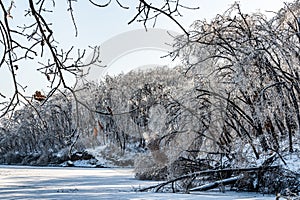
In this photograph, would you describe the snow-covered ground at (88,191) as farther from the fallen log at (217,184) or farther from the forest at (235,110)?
the forest at (235,110)

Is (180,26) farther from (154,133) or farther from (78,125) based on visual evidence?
(154,133)

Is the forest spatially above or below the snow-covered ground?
above

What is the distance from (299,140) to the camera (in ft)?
27.5

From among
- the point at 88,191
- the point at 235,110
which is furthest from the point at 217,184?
the point at 88,191

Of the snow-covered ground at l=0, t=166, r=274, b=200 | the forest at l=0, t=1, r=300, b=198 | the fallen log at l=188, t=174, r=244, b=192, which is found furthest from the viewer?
the fallen log at l=188, t=174, r=244, b=192

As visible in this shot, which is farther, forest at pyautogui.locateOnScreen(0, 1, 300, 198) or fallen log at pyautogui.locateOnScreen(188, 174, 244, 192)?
fallen log at pyautogui.locateOnScreen(188, 174, 244, 192)

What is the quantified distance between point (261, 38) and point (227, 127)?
106 inches

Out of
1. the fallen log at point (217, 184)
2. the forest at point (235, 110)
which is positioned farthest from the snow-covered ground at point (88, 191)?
the forest at point (235, 110)

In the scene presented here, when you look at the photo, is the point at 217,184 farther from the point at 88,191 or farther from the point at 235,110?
the point at 88,191

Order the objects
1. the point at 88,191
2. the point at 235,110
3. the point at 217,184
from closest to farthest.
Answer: the point at 217,184 < the point at 88,191 < the point at 235,110

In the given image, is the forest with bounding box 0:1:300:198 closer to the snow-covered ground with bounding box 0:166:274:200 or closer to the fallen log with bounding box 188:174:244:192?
the fallen log with bounding box 188:174:244:192

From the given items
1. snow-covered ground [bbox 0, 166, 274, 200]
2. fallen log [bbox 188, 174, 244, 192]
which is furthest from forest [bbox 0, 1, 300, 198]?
snow-covered ground [bbox 0, 166, 274, 200]

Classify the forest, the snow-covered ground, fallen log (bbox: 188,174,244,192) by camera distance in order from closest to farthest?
1. the snow-covered ground
2. the forest
3. fallen log (bbox: 188,174,244,192)

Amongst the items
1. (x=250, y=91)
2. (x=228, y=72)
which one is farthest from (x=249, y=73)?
(x=228, y=72)
